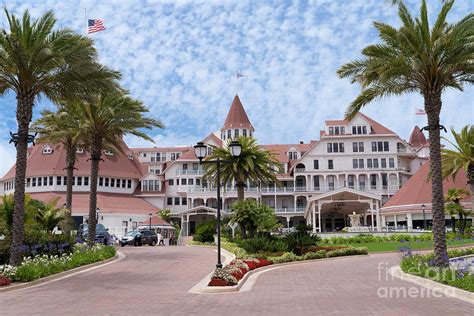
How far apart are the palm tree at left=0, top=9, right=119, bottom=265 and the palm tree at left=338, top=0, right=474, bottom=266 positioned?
11707 mm

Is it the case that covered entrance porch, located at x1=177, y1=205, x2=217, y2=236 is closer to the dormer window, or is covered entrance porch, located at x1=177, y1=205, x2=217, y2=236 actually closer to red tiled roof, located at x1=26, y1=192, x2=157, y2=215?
red tiled roof, located at x1=26, y1=192, x2=157, y2=215

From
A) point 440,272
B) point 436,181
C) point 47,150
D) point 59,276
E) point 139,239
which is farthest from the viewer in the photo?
point 47,150

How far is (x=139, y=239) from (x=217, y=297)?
2908 centimetres

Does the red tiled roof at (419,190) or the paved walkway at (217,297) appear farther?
the red tiled roof at (419,190)

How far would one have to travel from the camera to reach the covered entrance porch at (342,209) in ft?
165

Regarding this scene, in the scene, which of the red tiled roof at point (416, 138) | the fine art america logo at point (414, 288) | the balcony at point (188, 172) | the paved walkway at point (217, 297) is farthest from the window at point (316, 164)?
the fine art america logo at point (414, 288)

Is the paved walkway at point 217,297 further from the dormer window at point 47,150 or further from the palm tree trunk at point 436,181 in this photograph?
the dormer window at point 47,150

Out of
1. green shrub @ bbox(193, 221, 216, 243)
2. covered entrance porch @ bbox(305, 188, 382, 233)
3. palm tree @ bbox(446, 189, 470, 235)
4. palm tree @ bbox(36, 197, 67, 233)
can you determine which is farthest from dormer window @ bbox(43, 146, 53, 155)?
palm tree @ bbox(446, 189, 470, 235)

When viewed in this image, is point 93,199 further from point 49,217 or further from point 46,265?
point 46,265

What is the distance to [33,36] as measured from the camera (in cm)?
1848

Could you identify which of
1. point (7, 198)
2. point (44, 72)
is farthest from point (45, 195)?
point (44, 72)

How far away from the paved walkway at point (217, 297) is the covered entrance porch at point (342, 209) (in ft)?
94.9

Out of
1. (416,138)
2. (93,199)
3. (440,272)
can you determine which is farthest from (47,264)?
(416,138)

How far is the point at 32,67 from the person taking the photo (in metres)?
18.5
